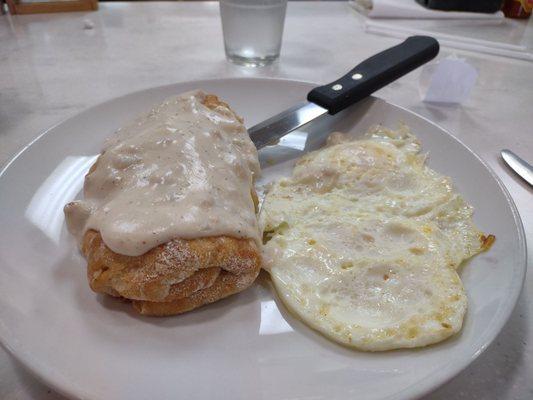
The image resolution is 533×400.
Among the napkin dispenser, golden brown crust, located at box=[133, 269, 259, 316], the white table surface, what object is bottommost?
the white table surface

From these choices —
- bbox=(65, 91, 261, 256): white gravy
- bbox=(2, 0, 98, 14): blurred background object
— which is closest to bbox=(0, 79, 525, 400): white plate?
bbox=(65, 91, 261, 256): white gravy

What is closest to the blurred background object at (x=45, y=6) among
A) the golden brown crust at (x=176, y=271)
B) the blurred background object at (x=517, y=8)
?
the golden brown crust at (x=176, y=271)

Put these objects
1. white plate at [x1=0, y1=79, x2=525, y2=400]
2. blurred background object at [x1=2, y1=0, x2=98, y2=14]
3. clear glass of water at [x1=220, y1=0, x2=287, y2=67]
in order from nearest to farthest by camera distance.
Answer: white plate at [x1=0, y1=79, x2=525, y2=400] → clear glass of water at [x1=220, y1=0, x2=287, y2=67] → blurred background object at [x1=2, y1=0, x2=98, y2=14]

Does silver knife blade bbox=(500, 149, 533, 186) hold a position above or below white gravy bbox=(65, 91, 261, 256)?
A: below

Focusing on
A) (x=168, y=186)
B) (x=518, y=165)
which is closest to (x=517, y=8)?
(x=518, y=165)

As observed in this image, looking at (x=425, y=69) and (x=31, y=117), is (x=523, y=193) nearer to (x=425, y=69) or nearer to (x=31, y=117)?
(x=425, y=69)

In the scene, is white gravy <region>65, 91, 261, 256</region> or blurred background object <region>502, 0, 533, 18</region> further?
blurred background object <region>502, 0, 533, 18</region>

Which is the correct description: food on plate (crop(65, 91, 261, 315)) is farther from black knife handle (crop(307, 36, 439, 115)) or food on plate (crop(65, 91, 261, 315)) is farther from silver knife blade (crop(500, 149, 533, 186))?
silver knife blade (crop(500, 149, 533, 186))
